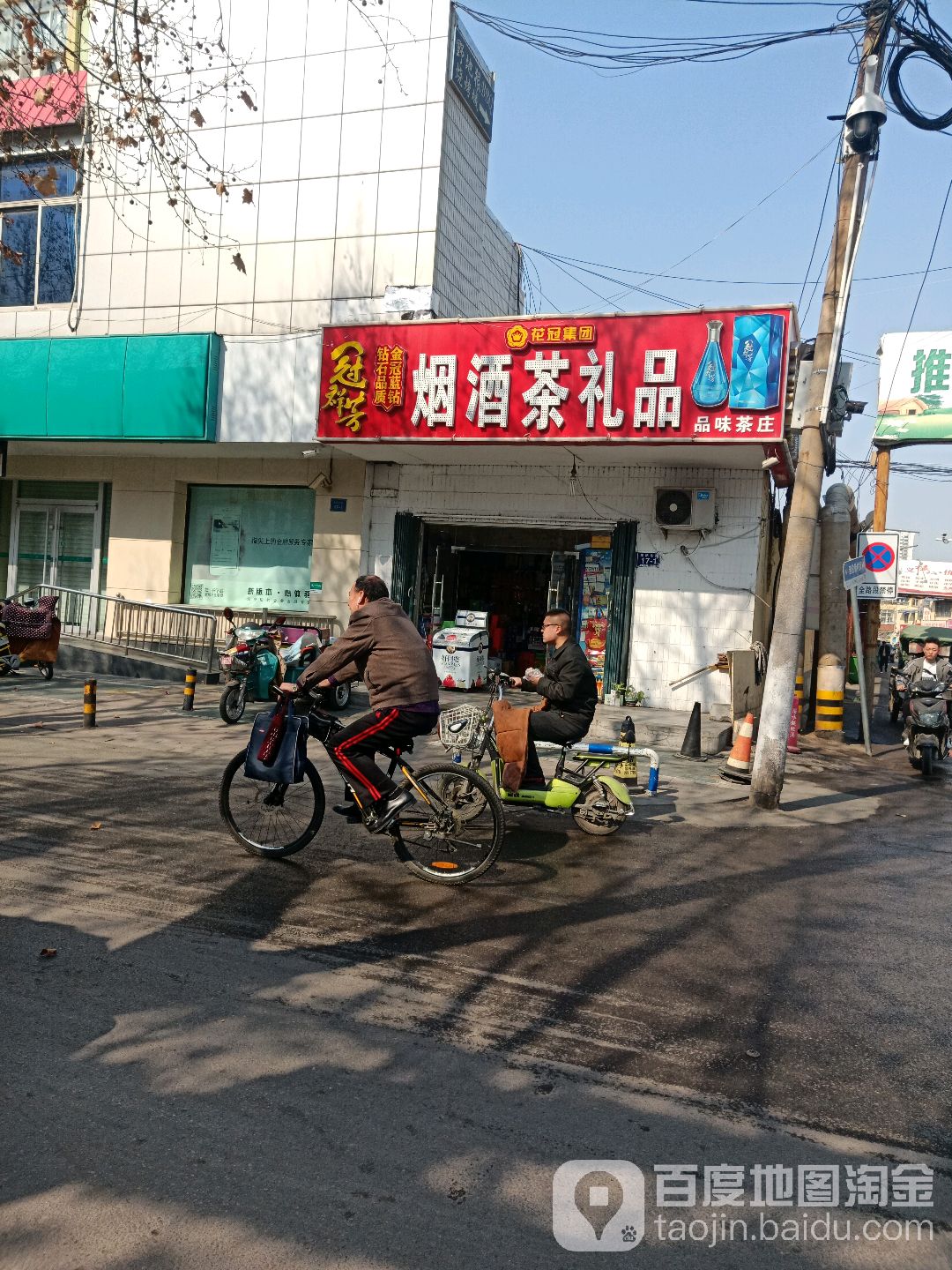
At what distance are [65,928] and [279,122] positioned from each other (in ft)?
50.1

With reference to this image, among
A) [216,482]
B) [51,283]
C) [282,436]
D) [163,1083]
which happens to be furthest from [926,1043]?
[51,283]

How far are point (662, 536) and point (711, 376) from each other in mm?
2931

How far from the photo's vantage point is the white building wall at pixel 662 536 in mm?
13961

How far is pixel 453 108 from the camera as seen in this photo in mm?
15188

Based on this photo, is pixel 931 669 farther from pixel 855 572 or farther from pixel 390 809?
pixel 390 809

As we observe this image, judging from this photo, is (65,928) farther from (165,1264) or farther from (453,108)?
(453,108)

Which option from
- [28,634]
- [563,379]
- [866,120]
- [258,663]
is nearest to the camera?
[866,120]

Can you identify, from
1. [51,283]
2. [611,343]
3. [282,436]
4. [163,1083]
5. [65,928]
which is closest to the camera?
[163,1083]

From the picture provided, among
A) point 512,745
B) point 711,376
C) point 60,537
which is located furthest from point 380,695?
point 60,537

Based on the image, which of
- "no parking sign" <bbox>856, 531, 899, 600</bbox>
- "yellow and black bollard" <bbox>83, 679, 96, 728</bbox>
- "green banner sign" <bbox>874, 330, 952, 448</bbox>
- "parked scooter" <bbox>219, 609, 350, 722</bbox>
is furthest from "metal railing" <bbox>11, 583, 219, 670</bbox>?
"green banner sign" <bbox>874, 330, 952, 448</bbox>

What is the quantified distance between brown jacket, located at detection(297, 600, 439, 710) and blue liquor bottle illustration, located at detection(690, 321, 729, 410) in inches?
313

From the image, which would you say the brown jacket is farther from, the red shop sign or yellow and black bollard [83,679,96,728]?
the red shop sign

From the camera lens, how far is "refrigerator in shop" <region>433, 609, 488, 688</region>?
15.0 m

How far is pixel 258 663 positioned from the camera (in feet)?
40.5
